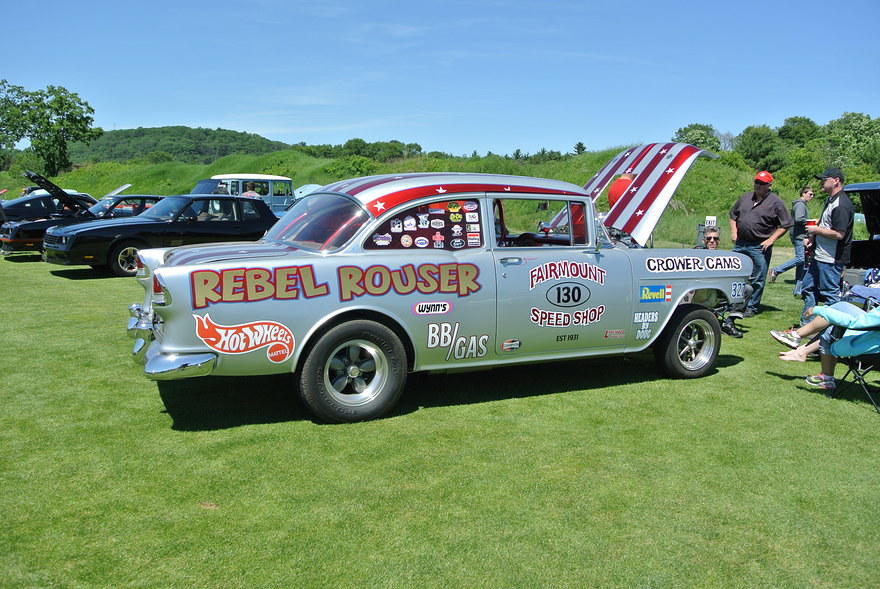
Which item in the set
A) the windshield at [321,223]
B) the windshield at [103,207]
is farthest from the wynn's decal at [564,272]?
the windshield at [103,207]

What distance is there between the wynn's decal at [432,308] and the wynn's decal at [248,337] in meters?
0.93

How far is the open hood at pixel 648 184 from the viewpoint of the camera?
7.72 meters

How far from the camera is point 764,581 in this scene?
312cm

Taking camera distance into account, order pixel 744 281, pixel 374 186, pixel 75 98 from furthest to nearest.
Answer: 1. pixel 75 98
2. pixel 744 281
3. pixel 374 186

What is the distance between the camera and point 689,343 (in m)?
6.51

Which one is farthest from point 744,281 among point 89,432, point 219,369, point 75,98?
point 75,98

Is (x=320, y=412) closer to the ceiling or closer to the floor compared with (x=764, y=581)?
closer to the ceiling

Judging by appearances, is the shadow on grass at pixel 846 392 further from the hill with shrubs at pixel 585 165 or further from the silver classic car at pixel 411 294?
the hill with shrubs at pixel 585 165

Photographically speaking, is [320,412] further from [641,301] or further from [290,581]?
[641,301]

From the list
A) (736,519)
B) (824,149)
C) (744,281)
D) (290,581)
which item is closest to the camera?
(290,581)

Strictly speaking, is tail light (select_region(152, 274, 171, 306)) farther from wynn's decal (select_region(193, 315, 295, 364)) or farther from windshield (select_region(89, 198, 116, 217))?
windshield (select_region(89, 198, 116, 217))

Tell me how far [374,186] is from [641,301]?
2502 mm

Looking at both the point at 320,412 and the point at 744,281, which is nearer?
the point at 320,412

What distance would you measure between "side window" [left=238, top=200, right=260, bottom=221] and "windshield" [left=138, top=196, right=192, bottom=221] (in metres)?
0.96
